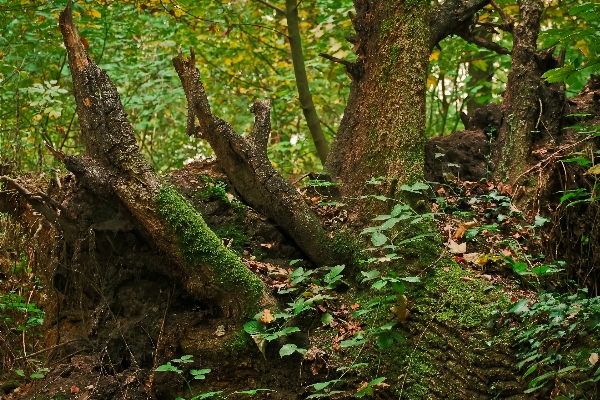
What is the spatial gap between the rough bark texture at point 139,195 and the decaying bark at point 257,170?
20.2 inches

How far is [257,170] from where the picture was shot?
168 inches

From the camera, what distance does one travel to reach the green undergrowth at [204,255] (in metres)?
3.78

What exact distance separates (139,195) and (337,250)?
143cm

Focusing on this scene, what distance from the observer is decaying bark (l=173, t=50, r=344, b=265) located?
414 cm

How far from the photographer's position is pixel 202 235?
3.84 metres

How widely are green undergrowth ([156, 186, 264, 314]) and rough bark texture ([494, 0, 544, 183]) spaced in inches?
101

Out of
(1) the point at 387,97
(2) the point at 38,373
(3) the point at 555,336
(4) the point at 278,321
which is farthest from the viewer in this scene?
(1) the point at 387,97

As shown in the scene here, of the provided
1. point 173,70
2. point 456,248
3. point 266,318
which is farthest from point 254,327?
point 173,70

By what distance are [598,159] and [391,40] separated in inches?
71.6

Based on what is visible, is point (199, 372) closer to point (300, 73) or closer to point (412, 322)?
point (412, 322)

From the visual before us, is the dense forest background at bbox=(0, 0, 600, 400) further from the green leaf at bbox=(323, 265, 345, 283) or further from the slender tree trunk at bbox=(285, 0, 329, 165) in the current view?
the slender tree trunk at bbox=(285, 0, 329, 165)

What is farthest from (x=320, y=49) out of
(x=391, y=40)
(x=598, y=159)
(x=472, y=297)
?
(x=472, y=297)

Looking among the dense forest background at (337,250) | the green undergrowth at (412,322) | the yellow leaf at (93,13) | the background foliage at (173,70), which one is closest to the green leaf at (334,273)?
the dense forest background at (337,250)

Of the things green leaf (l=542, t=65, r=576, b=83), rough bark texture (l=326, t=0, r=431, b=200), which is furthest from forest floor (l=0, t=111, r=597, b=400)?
green leaf (l=542, t=65, r=576, b=83)
